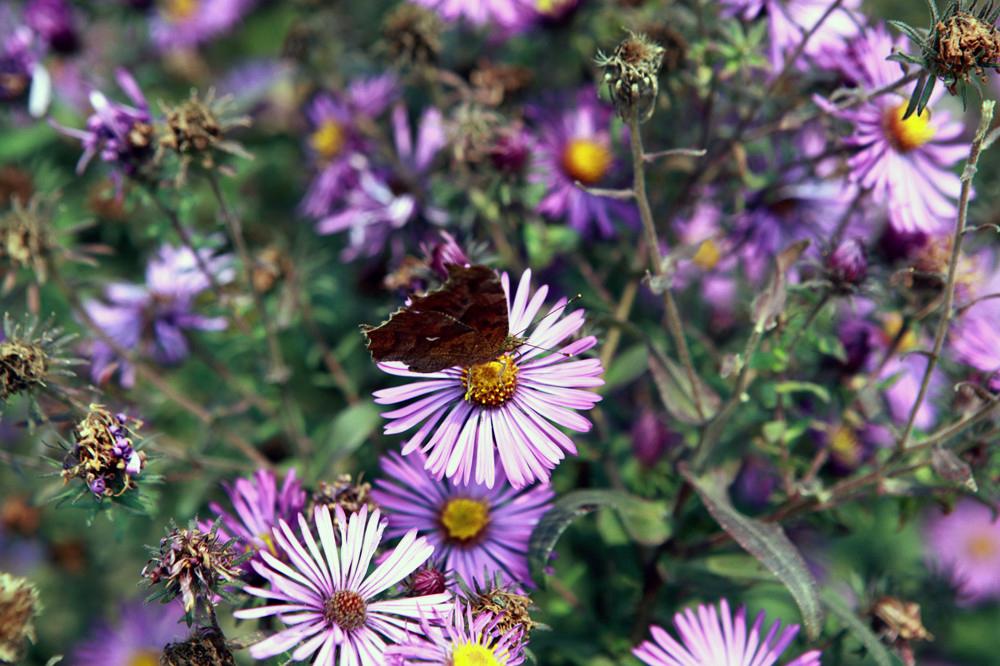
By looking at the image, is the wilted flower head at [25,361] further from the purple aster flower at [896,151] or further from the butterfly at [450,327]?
the purple aster flower at [896,151]

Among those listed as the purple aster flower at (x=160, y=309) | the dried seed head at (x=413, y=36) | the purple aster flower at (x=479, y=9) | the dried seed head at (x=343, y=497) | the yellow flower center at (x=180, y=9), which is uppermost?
the yellow flower center at (x=180, y=9)

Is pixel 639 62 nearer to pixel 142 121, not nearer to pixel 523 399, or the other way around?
pixel 523 399

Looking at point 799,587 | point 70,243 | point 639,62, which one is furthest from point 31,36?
point 799,587

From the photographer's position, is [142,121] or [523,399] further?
[142,121]

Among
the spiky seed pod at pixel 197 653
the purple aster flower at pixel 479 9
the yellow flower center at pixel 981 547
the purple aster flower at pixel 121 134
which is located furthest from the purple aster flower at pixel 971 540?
the purple aster flower at pixel 121 134

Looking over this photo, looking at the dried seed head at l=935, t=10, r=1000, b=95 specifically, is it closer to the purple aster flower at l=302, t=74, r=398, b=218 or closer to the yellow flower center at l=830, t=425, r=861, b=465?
the yellow flower center at l=830, t=425, r=861, b=465

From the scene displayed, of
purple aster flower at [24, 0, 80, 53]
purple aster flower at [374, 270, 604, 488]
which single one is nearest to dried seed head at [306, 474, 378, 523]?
purple aster flower at [374, 270, 604, 488]
